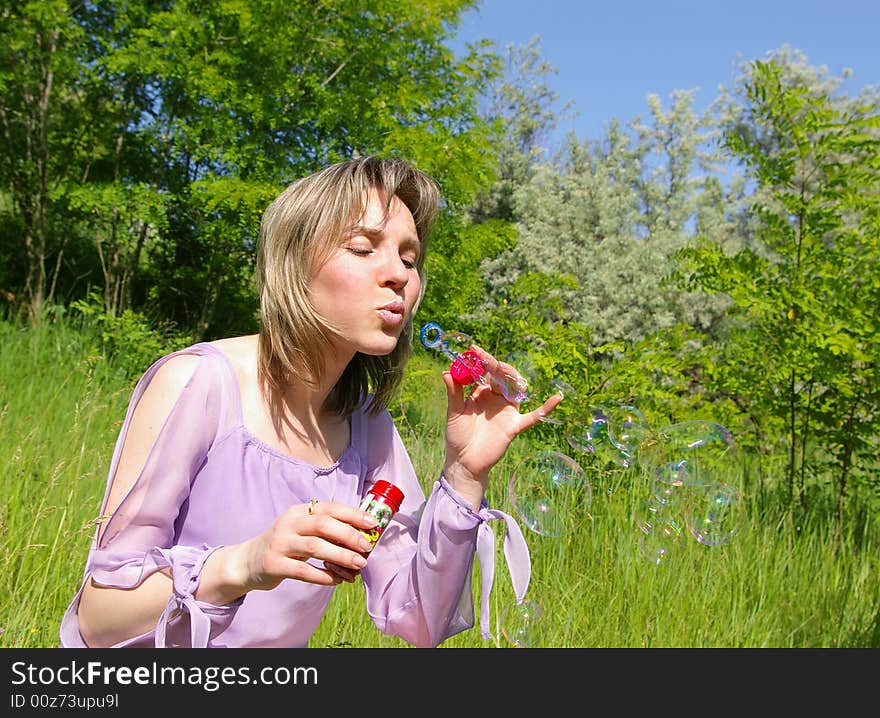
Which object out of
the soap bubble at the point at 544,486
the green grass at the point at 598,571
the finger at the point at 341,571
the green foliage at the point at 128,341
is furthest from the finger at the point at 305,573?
the green foliage at the point at 128,341

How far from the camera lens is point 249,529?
1.58 metres

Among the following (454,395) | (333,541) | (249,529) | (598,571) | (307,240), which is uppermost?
(307,240)

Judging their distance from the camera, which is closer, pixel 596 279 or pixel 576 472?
pixel 576 472

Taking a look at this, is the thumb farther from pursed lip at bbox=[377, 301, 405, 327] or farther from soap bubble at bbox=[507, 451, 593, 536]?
soap bubble at bbox=[507, 451, 593, 536]

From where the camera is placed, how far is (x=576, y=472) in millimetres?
2371

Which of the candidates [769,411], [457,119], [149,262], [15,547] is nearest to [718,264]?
[769,411]

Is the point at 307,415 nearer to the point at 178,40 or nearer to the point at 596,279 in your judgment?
the point at 178,40

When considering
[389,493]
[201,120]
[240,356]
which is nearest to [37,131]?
[201,120]

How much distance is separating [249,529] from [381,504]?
1.36ft

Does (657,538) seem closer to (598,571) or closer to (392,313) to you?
(598,571)

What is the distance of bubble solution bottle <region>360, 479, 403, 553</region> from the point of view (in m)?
1.27

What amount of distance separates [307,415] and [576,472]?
0.93 m

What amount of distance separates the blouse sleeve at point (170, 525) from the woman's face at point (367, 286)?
0.84 ft
